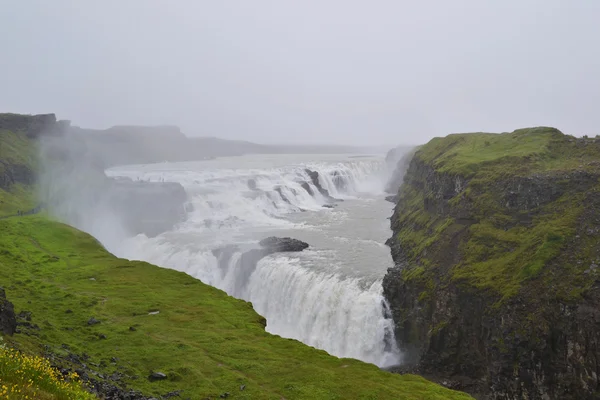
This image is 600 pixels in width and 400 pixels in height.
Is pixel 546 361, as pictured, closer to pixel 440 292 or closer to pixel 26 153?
pixel 440 292


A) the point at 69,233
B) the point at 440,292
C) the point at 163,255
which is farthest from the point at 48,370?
the point at 163,255

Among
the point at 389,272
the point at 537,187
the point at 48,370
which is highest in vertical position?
the point at 537,187

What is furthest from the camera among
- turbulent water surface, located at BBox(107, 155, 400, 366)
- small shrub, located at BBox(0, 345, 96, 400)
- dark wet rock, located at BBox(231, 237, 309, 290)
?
dark wet rock, located at BBox(231, 237, 309, 290)

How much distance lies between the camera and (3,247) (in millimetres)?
41719

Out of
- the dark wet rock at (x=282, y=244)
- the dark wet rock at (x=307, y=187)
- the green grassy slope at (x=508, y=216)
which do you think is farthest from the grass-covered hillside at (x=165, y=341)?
the dark wet rock at (x=307, y=187)

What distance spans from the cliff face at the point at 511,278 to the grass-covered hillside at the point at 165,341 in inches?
414

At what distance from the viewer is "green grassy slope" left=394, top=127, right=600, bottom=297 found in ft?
106

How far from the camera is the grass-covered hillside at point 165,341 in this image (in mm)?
19281

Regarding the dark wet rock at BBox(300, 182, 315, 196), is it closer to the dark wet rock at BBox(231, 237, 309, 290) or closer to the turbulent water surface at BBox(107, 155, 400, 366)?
the turbulent water surface at BBox(107, 155, 400, 366)

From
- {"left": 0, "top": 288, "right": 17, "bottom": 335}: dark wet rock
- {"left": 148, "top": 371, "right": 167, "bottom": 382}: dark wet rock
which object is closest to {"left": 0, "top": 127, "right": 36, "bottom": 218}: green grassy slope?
{"left": 0, "top": 288, "right": 17, "bottom": 335}: dark wet rock

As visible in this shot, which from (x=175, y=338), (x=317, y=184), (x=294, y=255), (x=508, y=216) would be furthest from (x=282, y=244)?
(x=317, y=184)

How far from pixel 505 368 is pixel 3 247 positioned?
4571 cm

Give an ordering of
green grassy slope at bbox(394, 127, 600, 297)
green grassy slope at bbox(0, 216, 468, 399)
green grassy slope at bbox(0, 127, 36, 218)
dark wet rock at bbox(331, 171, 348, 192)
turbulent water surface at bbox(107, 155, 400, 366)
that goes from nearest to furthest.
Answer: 1. green grassy slope at bbox(0, 216, 468, 399)
2. green grassy slope at bbox(394, 127, 600, 297)
3. turbulent water surface at bbox(107, 155, 400, 366)
4. green grassy slope at bbox(0, 127, 36, 218)
5. dark wet rock at bbox(331, 171, 348, 192)

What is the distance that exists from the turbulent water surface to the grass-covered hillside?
11.8 metres
